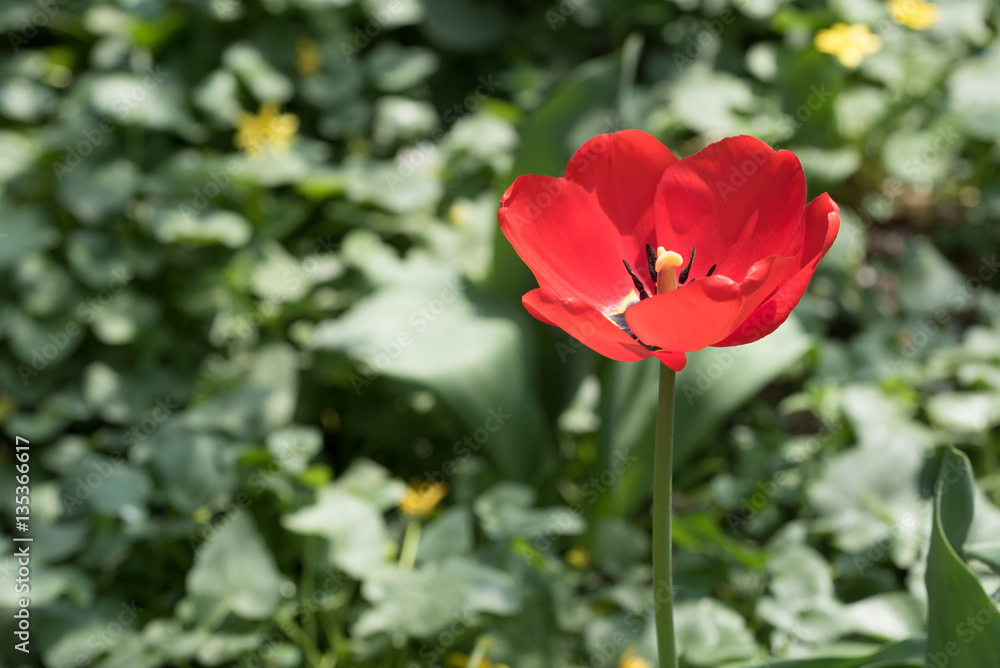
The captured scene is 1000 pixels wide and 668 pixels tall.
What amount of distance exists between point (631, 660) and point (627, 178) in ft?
2.65

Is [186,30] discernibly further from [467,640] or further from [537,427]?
[467,640]

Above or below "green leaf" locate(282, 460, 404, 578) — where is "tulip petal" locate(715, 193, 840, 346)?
above

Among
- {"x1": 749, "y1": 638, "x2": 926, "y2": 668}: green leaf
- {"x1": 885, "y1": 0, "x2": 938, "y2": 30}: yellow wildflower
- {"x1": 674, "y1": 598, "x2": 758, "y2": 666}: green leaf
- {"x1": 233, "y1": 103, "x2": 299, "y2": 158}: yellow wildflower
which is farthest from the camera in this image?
{"x1": 885, "y1": 0, "x2": 938, "y2": 30}: yellow wildflower

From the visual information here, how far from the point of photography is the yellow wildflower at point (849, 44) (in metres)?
2.24

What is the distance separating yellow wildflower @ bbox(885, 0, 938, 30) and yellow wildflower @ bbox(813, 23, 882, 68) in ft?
0.45

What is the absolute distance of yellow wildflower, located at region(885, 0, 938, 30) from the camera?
7.81 ft

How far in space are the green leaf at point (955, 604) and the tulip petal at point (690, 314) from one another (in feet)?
1.04

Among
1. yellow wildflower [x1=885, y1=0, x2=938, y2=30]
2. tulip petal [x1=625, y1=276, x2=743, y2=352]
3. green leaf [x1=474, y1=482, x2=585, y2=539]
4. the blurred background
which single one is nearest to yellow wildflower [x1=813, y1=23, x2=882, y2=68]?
the blurred background

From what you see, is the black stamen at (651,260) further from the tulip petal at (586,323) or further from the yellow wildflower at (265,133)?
the yellow wildflower at (265,133)

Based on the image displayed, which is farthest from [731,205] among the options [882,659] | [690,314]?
[882,659]

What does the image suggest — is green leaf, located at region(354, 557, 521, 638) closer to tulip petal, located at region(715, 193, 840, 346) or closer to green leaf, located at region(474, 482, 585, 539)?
green leaf, located at region(474, 482, 585, 539)

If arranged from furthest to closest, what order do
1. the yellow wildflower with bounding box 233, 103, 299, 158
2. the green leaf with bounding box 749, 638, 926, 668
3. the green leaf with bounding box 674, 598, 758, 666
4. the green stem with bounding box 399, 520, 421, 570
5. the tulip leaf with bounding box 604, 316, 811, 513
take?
the yellow wildflower with bounding box 233, 103, 299, 158, the tulip leaf with bounding box 604, 316, 811, 513, the green stem with bounding box 399, 520, 421, 570, the green leaf with bounding box 674, 598, 758, 666, the green leaf with bounding box 749, 638, 926, 668

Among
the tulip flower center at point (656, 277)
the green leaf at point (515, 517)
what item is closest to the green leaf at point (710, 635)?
the green leaf at point (515, 517)

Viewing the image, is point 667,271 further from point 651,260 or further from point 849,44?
point 849,44
